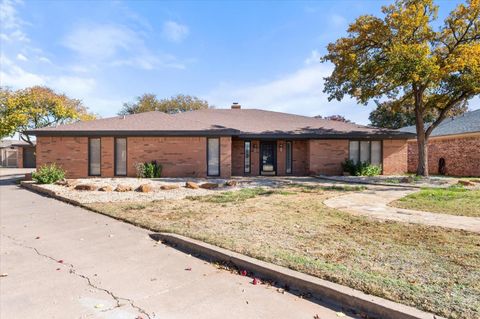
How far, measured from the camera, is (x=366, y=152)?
1886 centimetres

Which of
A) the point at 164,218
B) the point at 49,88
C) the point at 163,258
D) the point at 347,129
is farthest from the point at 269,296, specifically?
the point at 49,88

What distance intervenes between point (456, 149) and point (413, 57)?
11.0 meters

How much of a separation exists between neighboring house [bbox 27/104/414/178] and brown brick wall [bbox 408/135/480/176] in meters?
4.12

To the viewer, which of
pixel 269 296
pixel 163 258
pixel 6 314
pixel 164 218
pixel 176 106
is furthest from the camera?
pixel 176 106

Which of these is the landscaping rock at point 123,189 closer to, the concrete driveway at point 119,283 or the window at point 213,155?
the concrete driveway at point 119,283

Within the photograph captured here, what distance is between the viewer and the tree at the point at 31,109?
2510cm

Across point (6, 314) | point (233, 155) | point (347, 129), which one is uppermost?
point (347, 129)

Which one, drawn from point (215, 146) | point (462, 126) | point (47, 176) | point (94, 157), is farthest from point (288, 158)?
point (47, 176)

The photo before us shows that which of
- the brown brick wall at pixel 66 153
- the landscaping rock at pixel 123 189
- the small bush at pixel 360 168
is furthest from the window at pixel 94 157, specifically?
the small bush at pixel 360 168

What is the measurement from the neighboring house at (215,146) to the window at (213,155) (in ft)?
0.07

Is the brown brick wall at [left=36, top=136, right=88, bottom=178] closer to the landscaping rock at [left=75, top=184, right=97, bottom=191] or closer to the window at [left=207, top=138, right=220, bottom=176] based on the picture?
the landscaping rock at [left=75, top=184, right=97, bottom=191]

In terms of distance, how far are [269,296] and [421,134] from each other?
52.5 ft

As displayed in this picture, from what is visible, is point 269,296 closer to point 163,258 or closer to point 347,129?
point 163,258

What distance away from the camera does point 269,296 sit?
340 centimetres
